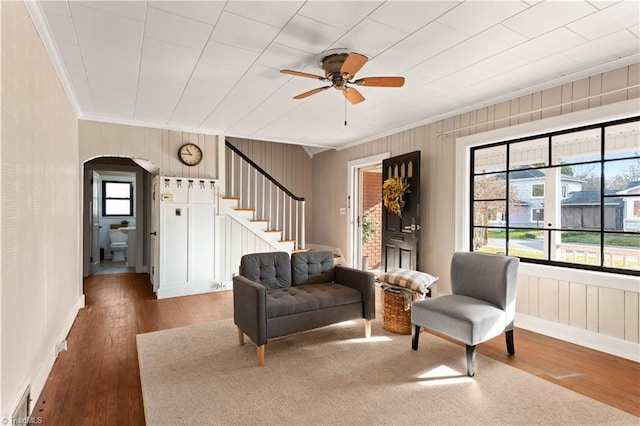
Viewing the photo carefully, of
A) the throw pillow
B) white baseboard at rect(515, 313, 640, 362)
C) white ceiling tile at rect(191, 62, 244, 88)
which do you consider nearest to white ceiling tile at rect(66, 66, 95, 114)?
white ceiling tile at rect(191, 62, 244, 88)

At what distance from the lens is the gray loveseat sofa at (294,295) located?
2934 mm

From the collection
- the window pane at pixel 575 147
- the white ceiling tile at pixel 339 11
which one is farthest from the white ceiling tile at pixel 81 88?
the window pane at pixel 575 147

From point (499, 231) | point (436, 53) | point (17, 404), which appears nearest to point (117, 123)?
point (17, 404)

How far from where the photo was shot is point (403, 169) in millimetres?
5141

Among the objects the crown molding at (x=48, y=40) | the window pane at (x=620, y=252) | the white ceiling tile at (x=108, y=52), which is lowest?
the window pane at (x=620, y=252)

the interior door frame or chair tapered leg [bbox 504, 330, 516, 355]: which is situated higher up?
the interior door frame

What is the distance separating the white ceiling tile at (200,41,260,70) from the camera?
2750 millimetres

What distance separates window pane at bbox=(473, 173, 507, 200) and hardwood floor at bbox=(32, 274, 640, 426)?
166 centimetres

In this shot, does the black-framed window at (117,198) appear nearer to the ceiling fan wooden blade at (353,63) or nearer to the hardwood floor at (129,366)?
the hardwood floor at (129,366)

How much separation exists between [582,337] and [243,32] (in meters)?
4.11

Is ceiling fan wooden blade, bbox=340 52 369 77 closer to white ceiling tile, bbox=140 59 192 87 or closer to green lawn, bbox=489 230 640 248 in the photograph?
white ceiling tile, bbox=140 59 192 87

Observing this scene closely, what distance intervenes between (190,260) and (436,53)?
14.5 feet

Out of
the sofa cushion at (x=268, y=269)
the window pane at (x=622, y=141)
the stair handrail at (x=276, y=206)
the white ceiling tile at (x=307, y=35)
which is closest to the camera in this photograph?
the white ceiling tile at (x=307, y=35)

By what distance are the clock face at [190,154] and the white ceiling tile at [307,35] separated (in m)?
3.23
